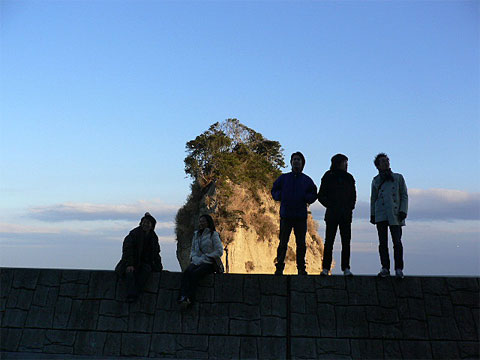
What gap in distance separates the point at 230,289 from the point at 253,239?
2263cm

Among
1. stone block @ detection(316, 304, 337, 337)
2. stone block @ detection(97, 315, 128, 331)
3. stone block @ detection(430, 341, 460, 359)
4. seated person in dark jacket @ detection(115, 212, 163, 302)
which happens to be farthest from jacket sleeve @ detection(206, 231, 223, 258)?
stone block @ detection(430, 341, 460, 359)

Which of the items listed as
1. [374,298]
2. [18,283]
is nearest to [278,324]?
[374,298]

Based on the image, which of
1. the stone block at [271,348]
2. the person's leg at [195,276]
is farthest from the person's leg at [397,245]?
the person's leg at [195,276]

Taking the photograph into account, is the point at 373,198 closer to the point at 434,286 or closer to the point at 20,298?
the point at 434,286

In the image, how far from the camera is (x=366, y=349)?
25.1ft

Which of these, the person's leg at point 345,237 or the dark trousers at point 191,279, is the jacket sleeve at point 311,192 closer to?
the person's leg at point 345,237

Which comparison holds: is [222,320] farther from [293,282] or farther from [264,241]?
[264,241]

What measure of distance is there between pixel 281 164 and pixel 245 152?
233 cm

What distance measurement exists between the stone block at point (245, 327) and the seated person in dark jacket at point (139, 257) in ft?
5.10

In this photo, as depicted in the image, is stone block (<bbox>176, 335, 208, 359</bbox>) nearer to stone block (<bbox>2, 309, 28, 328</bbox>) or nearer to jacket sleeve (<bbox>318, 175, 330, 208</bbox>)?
stone block (<bbox>2, 309, 28, 328</bbox>)

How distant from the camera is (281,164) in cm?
3322

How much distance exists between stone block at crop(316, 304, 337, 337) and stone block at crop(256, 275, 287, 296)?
1.89ft

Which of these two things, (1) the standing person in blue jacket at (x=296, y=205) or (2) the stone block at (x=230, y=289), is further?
(1) the standing person in blue jacket at (x=296, y=205)

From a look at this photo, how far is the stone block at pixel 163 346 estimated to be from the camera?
783cm
